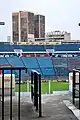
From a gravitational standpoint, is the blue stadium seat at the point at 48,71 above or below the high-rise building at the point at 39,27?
below

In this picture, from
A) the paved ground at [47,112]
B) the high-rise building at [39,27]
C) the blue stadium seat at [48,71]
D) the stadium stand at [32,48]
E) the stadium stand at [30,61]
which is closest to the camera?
the paved ground at [47,112]

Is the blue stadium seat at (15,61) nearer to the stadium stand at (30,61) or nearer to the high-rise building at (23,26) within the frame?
the stadium stand at (30,61)

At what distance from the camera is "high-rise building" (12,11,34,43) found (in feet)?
228

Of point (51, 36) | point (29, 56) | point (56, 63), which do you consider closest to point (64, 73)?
point (56, 63)

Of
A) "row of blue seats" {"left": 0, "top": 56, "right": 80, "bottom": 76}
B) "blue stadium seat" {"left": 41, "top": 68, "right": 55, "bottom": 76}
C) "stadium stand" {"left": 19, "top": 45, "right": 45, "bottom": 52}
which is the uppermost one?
"stadium stand" {"left": 19, "top": 45, "right": 45, "bottom": 52}

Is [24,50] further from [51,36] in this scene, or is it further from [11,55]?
[51,36]

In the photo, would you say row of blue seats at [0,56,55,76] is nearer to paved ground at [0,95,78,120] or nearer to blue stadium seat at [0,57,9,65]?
blue stadium seat at [0,57,9,65]

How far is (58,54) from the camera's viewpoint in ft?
118

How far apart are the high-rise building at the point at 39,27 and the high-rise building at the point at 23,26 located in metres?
1.66

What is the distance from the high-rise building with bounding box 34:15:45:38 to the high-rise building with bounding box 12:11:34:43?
1661 mm

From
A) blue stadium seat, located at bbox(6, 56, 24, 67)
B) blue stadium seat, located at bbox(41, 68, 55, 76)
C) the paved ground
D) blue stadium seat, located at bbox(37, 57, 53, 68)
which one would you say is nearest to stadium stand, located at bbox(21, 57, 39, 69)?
blue stadium seat, located at bbox(37, 57, 53, 68)

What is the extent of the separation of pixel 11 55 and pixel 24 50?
176 inches

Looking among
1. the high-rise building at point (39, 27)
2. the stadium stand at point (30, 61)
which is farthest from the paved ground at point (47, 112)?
the high-rise building at point (39, 27)

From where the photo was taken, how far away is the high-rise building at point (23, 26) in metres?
69.6
